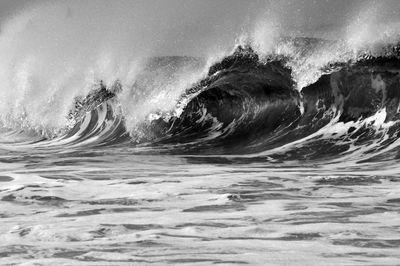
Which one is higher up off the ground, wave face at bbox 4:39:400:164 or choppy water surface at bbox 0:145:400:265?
wave face at bbox 4:39:400:164

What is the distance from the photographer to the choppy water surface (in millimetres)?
5465

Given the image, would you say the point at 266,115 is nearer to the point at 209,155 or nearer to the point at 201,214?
the point at 209,155

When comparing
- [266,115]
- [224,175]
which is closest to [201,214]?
[224,175]

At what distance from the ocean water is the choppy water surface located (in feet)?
0.07

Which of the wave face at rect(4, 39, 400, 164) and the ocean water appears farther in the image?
the wave face at rect(4, 39, 400, 164)

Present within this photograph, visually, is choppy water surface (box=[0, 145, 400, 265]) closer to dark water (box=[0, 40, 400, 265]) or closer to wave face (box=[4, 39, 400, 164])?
dark water (box=[0, 40, 400, 265])

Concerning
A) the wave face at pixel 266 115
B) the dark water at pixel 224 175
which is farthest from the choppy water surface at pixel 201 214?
the wave face at pixel 266 115

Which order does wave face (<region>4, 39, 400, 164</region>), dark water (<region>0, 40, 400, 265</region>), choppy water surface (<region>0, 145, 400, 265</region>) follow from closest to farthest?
choppy water surface (<region>0, 145, 400, 265</region>) → dark water (<region>0, 40, 400, 265</region>) → wave face (<region>4, 39, 400, 164</region>)

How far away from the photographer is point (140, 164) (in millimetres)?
11773

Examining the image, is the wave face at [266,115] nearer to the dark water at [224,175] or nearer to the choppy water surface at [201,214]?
the dark water at [224,175]

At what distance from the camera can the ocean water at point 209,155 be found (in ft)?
19.1

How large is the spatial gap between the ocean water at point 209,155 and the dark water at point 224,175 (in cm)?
3

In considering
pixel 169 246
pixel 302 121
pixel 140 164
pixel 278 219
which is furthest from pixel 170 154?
pixel 169 246

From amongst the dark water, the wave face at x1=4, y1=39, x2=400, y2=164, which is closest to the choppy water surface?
the dark water
